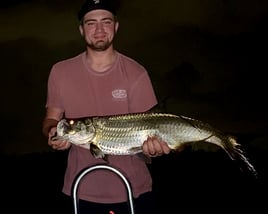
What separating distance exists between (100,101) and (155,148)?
0.53 meters

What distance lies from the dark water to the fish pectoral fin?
10.9 metres

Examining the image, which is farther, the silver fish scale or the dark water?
the dark water

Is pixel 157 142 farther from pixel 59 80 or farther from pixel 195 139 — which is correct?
pixel 59 80

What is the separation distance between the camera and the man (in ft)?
14.1

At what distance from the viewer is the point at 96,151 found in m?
4.36

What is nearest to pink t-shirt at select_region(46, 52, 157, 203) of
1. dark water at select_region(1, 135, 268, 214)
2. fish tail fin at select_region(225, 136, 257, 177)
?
fish tail fin at select_region(225, 136, 257, 177)

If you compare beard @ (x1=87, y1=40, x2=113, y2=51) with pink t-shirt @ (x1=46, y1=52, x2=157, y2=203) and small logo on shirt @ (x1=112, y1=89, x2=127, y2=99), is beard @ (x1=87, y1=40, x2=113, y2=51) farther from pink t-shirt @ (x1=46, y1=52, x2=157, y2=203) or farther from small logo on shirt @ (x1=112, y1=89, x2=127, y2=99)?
small logo on shirt @ (x1=112, y1=89, x2=127, y2=99)

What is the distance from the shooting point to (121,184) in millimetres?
4320

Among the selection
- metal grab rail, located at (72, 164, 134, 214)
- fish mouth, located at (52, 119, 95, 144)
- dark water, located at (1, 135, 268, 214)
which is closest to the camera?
metal grab rail, located at (72, 164, 134, 214)

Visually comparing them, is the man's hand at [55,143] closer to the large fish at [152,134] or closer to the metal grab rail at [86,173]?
the large fish at [152,134]

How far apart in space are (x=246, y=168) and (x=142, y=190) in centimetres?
80

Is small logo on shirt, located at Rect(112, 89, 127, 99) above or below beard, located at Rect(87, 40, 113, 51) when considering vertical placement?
below

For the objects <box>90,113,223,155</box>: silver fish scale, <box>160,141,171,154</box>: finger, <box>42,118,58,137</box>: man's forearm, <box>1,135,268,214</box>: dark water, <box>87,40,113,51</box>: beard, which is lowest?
<box>1,135,268,214</box>: dark water

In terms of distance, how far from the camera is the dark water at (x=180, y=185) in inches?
662
